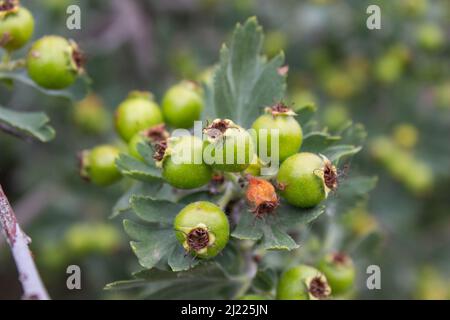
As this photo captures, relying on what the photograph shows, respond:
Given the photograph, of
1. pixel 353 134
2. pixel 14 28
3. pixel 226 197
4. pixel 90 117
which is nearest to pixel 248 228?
pixel 226 197

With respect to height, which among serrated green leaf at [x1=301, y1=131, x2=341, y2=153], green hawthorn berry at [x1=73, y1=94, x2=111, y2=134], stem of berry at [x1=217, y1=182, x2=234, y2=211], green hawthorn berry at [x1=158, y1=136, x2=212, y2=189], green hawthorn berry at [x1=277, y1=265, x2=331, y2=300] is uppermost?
green hawthorn berry at [x1=73, y1=94, x2=111, y2=134]

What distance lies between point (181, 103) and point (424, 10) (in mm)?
2914

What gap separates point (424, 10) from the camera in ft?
15.7

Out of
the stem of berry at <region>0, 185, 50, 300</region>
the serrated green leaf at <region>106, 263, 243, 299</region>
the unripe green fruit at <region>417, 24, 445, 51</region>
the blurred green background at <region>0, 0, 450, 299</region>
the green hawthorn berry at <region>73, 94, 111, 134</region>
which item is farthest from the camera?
the green hawthorn berry at <region>73, 94, 111, 134</region>

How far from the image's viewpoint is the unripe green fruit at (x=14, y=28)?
2.51m

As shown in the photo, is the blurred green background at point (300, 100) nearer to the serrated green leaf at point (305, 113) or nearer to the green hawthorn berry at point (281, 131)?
the serrated green leaf at point (305, 113)

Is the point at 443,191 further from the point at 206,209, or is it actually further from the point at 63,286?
the point at 206,209

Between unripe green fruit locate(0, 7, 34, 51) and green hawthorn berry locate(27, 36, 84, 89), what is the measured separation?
0.07 metres

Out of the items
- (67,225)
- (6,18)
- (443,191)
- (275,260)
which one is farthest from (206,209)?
(443,191)

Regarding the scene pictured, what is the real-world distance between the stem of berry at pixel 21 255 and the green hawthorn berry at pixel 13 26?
0.85 m

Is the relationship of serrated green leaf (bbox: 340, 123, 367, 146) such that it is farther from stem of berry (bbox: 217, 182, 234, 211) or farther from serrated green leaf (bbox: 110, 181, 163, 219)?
serrated green leaf (bbox: 110, 181, 163, 219)

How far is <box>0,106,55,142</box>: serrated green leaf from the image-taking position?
7.97 ft

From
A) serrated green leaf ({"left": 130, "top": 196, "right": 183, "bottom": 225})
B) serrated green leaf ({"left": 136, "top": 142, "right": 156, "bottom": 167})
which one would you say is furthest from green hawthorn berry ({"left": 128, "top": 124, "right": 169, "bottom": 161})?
serrated green leaf ({"left": 130, "top": 196, "right": 183, "bottom": 225})
